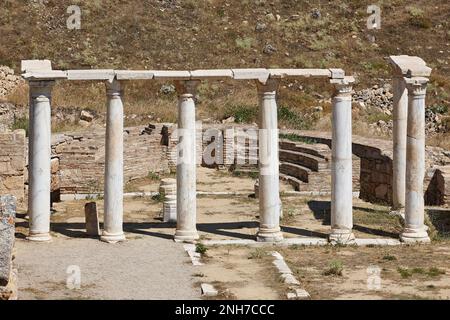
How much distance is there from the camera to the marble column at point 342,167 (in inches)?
937

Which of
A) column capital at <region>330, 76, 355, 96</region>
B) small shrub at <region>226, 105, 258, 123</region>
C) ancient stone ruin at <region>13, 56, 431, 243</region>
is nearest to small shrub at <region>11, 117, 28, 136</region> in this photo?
small shrub at <region>226, 105, 258, 123</region>

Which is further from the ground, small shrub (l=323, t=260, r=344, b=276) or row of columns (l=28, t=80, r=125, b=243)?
row of columns (l=28, t=80, r=125, b=243)

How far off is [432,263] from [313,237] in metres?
3.70

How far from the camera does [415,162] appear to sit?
943 inches

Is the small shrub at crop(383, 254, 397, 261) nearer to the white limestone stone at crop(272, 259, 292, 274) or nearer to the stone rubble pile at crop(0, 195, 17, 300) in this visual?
the white limestone stone at crop(272, 259, 292, 274)

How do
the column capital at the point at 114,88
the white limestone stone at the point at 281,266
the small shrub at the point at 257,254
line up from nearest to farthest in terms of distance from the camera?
1. the white limestone stone at the point at 281,266
2. the small shrub at the point at 257,254
3. the column capital at the point at 114,88

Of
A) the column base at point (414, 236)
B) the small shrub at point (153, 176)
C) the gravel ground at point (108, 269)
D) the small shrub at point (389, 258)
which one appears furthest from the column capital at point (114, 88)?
the small shrub at point (153, 176)

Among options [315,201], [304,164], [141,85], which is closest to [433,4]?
[141,85]

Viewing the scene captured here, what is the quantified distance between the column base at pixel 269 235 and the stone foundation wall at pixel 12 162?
848cm

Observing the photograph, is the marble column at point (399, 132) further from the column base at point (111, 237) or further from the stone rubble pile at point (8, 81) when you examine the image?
the stone rubble pile at point (8, 81)

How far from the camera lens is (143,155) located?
36469 mm

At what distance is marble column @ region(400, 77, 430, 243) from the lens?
23.8 metres

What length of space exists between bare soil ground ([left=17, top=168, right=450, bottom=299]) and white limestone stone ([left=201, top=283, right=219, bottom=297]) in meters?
0.16

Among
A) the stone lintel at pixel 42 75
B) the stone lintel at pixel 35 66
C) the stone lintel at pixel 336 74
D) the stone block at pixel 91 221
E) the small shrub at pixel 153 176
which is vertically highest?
the stone lintel at pixel 35 66
